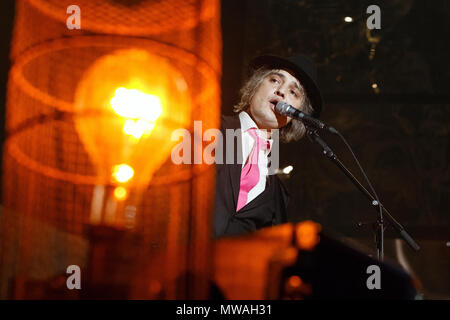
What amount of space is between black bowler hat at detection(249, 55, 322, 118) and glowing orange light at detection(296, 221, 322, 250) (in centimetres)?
175

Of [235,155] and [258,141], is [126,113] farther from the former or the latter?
[258,141]

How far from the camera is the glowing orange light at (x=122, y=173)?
1.29 m

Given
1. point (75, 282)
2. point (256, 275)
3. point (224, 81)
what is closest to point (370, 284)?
point (256, 275)

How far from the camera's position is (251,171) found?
7.64ft

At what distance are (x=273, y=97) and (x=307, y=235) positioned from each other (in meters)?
1.62

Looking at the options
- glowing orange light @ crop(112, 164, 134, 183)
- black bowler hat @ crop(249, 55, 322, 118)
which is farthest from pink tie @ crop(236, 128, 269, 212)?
glowing orange light @ crop(112, 164, 134, 183)

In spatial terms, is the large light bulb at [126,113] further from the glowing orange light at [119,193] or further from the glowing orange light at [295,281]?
the glowing orange light at [295,281]

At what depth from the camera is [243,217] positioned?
2.13 meters

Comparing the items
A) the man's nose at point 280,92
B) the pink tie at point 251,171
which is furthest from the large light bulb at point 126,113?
the man's nose at point 280,92

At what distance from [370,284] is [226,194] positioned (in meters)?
1.24

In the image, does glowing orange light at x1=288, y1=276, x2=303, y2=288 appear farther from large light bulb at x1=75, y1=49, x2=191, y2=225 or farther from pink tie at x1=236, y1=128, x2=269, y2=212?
pink tie at x1=236, y1=128, x2=269, y2=212

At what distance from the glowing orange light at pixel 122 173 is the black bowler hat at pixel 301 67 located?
54.8 inches

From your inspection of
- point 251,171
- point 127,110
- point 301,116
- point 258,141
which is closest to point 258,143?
point 258,141

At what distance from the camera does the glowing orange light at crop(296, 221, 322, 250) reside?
0.86m
